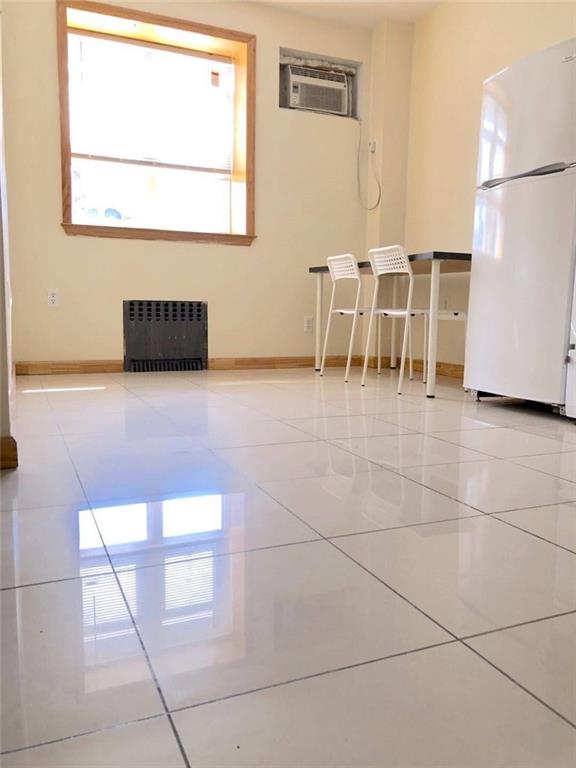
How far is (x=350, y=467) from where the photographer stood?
5.62 feet

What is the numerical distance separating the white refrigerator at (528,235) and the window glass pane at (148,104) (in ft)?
6.93

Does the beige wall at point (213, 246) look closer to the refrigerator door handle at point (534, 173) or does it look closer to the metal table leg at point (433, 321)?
the metal table leg at point (433, 321)

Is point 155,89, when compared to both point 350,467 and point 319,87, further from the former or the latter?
point 350,467

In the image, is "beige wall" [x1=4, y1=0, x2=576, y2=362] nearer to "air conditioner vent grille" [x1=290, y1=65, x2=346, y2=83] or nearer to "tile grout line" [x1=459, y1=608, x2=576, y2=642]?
"air conditioner vent grille" [x1=290, y1=65, x2=346, y2=83]

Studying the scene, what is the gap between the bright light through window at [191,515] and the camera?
121 cm

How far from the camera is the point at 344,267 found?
3797 millimetres

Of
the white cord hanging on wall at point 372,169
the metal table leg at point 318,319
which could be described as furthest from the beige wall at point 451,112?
the metal table leg at point 318,319

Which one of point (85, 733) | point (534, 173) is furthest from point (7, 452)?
point (534, 173)

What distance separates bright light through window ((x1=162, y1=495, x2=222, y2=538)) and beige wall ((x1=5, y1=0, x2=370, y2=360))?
2818 mm

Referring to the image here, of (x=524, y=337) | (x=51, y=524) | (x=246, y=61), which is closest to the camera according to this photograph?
(x=51, y=524)

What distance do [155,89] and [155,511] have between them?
11.9 ft

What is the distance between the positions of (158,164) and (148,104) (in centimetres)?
39

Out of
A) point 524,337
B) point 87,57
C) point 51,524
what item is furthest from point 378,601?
point 87,57

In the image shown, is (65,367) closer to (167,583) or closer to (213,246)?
(213,246)
